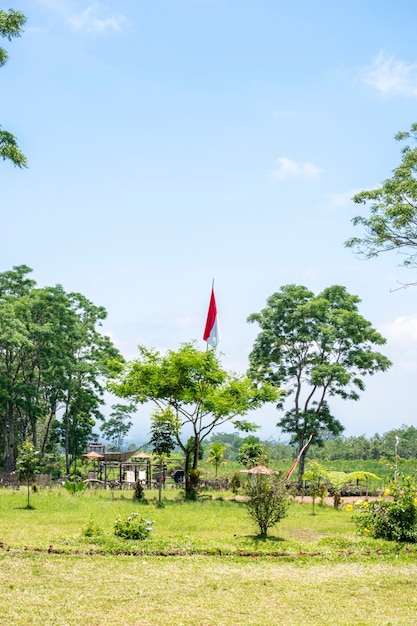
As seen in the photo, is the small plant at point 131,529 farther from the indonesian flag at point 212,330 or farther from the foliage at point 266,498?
the indonesian flag at point 212,330

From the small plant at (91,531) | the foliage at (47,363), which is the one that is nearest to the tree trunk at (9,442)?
the foliage at (47,363)

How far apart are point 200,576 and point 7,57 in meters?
11.9

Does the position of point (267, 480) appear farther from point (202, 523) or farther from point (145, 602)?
point (145, 602)

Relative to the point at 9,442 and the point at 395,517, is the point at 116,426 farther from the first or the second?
the point at 395,517

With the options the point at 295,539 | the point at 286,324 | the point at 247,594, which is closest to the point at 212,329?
the point at 286,324

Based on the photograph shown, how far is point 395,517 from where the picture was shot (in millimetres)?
14461

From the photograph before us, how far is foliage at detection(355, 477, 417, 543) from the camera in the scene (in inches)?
558

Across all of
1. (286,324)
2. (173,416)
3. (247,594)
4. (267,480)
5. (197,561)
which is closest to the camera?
(247,594)

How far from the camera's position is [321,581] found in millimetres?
9859

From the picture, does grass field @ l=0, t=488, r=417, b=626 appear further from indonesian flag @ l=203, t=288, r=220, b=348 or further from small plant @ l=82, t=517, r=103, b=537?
indonesian flag @ l=203, t=288, r=220, b=348

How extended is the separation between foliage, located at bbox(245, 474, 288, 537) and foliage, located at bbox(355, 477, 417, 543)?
230 cm

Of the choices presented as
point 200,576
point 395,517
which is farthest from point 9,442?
point 200,576

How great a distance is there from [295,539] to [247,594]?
6024mm

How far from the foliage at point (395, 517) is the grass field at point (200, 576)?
1.84ft
